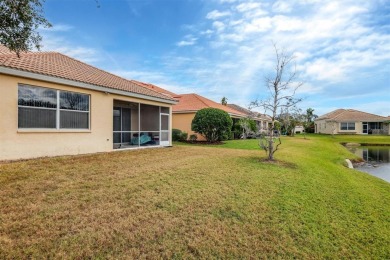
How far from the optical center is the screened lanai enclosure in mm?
Result: 17734

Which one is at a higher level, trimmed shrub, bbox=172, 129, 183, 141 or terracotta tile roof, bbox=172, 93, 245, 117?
terracotta tile roof, bbox=172, 93, 245, 117

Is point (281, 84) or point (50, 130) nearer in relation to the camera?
point (50, 130)

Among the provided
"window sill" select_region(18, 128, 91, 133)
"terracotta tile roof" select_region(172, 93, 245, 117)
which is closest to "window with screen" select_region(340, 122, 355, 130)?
"terracotta tile roof" select_region(172, 93, 245, 117)

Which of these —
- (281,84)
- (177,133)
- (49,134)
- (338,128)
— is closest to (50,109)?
(49,134)

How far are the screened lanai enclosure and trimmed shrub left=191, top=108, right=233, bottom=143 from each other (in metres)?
3.99

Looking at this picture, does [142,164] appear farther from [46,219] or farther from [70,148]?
[46,219]

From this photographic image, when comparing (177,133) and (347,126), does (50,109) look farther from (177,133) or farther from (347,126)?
(347,126)

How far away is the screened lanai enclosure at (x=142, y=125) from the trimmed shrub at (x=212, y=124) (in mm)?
3993

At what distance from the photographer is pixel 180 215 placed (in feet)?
16.8

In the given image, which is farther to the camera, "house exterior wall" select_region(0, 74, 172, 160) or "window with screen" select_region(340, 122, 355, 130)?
"window with screen" select_region(340, 122, 355, 130)

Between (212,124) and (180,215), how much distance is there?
16861mm

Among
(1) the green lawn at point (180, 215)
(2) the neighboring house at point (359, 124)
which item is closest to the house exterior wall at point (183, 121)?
(1) the green lawn at point (180, 215)

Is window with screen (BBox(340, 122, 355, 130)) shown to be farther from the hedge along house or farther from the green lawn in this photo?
the hedge along house

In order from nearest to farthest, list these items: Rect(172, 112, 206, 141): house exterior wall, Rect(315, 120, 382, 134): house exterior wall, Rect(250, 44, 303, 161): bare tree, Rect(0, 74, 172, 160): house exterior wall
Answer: Rect(0, 74, 172, 160): house exterior wall, Rect(250, 44, 303, 161): bare tree, Rect(172, 112, 206, 141): house exterior wall, Rect(315, 120, 382, 134): house exterior wall
